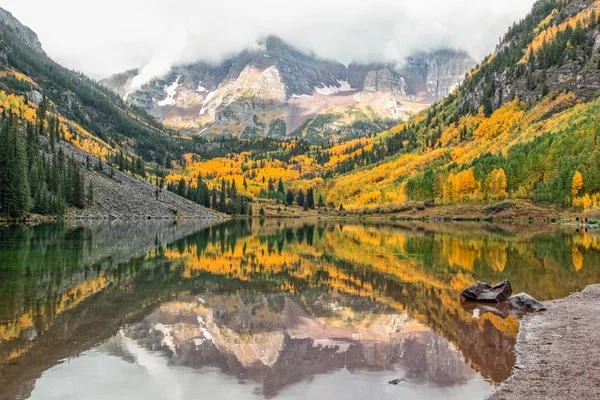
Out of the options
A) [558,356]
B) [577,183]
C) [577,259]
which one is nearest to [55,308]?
[558,356]

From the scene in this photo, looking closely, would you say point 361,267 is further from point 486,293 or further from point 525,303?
point 525,303

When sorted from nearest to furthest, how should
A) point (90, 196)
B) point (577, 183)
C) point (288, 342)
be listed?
point (288, 342), point (577, 183), point (90, 196)

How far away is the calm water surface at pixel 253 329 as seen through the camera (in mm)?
13047

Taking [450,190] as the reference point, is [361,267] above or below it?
below

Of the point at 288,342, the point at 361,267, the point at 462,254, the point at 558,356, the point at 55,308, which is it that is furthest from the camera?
the point at 462,254

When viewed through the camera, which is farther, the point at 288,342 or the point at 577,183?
the point at 577,183

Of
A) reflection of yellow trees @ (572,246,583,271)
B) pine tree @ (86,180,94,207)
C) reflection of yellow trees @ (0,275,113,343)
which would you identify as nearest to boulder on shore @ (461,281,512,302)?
reflection of yellow trees @ (572,246,583,271)

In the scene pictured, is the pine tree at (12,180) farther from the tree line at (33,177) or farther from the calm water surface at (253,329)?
the calm water surface at (253,329)

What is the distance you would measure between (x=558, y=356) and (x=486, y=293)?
34.6 ft

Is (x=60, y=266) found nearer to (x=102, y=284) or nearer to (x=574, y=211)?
(x=102, y=284)

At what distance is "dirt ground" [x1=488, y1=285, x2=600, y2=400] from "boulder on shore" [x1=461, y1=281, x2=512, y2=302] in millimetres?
2592

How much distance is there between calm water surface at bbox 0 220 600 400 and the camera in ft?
42.8

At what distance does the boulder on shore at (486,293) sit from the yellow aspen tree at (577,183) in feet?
345

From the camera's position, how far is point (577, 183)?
114000 mm
